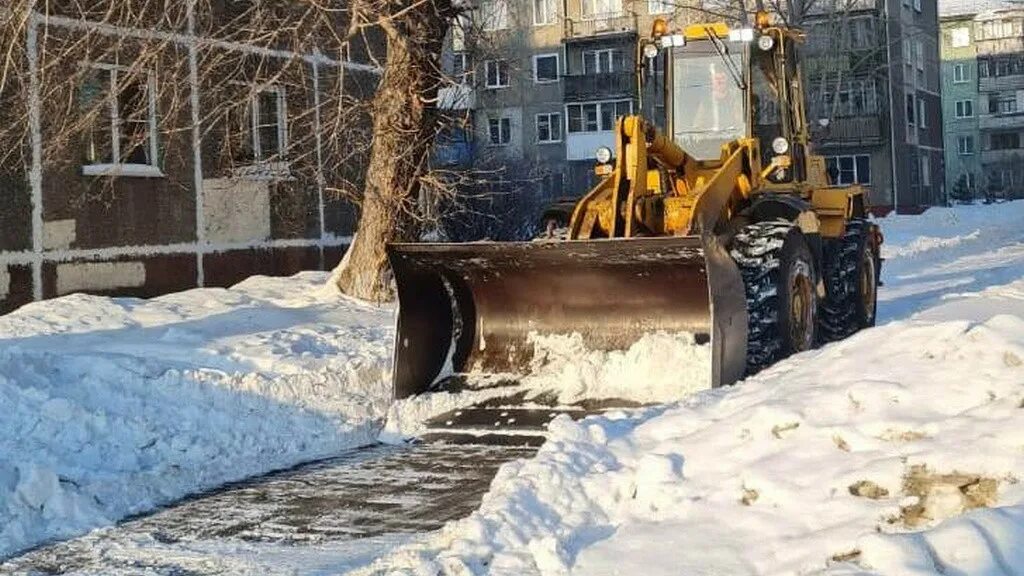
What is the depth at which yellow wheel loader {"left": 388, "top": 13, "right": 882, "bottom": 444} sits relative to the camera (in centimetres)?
930

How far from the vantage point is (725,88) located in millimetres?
11250

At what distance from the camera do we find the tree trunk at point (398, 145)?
44.1 ft

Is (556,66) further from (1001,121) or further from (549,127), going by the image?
(1001,121)

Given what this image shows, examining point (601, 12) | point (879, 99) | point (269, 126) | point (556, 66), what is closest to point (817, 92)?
point (879, 99)

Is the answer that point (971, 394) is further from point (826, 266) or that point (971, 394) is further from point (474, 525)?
point (826, 266)

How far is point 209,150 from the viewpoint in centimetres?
1694

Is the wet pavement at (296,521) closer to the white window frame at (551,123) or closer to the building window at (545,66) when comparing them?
the white window frame at (551,123)

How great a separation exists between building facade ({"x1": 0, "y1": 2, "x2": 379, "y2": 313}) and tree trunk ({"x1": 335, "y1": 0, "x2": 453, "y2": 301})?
0.55 m

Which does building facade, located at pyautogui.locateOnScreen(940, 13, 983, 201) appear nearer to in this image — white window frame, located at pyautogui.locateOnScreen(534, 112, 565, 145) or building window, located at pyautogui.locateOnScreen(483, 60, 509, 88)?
white window frame, located at pyautogui.locateOnScreen(534, 112, 565, 145)

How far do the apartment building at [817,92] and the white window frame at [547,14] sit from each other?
5 centimetres

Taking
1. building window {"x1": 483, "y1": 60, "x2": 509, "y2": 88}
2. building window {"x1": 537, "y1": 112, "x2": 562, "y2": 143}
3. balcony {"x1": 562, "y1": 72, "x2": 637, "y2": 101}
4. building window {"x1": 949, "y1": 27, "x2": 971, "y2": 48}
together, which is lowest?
building window {"x1": 483, "y1": 60, "x2": 509, "y2": 88}

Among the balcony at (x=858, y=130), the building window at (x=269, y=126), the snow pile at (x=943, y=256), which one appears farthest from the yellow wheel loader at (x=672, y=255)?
the balcony at (x=858, y=130)

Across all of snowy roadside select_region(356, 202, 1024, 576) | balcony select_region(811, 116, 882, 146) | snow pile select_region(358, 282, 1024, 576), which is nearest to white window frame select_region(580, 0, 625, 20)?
balcony select_region(811, 116, 882, 146)

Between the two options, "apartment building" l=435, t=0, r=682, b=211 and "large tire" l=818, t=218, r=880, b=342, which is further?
"apartment building" l=435, t=0, r=682, b=211
